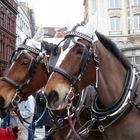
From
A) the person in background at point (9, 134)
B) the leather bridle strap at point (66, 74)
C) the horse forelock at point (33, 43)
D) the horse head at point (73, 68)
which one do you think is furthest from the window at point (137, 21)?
the leather bridle strap at point (66, 74)

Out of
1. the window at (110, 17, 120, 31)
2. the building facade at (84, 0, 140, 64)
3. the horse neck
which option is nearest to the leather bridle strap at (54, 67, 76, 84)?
the horse neck

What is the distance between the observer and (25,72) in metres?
5.58

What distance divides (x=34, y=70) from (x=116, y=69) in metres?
1.55

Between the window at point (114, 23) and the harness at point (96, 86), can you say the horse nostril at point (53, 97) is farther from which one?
the window at point (114, 23)

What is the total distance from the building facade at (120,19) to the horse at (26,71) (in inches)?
1598

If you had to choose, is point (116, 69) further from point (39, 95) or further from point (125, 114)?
point (39, 95)

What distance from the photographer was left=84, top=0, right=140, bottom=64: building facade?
46.9 m

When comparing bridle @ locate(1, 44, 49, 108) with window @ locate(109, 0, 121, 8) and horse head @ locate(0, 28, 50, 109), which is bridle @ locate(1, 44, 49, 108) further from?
window @ locate(109, 0, 121, 8)

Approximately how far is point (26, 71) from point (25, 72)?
22 mm

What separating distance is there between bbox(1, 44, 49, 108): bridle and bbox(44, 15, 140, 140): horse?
121 cm

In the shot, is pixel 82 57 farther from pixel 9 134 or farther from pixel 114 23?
pixel 114 23

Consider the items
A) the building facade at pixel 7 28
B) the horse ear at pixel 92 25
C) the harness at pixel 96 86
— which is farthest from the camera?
the building facade at pixel 7 28

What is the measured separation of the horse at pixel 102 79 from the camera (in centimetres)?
419

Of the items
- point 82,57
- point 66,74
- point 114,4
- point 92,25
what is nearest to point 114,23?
point 114,4
